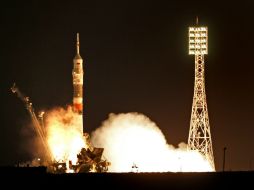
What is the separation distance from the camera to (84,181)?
95438 millimetres

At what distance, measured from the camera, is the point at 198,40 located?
138625mm

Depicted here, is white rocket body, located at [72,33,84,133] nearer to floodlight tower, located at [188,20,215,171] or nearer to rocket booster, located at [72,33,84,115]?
rocket booster, located at [72,33,84,115]

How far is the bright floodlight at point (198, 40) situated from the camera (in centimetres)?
13825

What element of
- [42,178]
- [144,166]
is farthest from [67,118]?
[42,178]

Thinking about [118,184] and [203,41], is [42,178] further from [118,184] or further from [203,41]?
[203,41]

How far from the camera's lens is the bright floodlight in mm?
138250

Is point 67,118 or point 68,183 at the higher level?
point 67,118

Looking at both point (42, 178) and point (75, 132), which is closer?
point (42, 178)

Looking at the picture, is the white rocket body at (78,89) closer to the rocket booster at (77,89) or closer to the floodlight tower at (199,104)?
the rocket booster at (77,89)

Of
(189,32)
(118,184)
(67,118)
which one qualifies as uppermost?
(189,32)

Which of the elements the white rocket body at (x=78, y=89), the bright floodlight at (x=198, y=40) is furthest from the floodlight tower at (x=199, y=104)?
the white rocket body at (x=78, y=89)

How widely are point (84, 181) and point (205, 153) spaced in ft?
146

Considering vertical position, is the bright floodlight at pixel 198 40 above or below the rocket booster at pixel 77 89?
above

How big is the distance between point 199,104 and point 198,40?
7.22 metres
